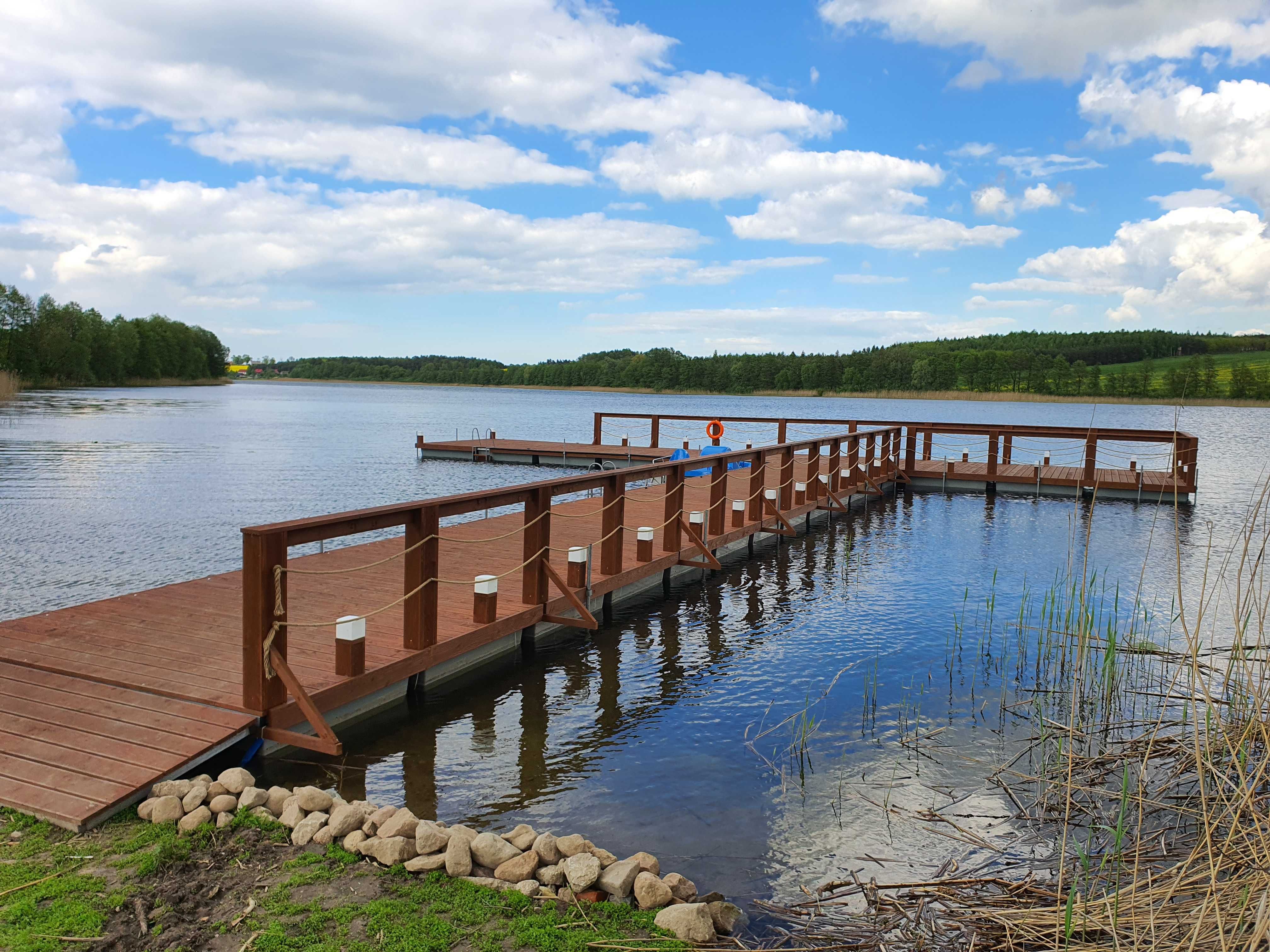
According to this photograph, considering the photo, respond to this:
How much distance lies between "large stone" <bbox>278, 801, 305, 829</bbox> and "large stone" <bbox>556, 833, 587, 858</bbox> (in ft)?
4.11

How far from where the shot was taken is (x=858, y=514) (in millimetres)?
18156

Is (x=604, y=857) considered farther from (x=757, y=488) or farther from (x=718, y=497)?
(x=757, y=488)

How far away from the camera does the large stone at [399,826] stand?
4.20 meters

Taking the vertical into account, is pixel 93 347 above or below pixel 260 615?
above

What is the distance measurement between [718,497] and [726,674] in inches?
202

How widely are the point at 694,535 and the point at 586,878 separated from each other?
7.33 metres

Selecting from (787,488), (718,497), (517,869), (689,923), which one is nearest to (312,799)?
(517,869)

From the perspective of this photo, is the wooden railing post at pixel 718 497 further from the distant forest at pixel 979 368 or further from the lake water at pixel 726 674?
the distant forest at pixel 979 368

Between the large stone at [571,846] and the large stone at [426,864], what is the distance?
1.72ft

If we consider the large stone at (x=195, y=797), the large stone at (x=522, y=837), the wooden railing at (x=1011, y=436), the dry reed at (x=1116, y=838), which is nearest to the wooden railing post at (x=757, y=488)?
the wooden railing at (x=1011, y=436)

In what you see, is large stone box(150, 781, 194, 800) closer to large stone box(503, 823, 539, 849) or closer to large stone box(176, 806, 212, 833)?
large stone box(176, 806, 212, 833)

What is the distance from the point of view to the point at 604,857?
13.9 feet

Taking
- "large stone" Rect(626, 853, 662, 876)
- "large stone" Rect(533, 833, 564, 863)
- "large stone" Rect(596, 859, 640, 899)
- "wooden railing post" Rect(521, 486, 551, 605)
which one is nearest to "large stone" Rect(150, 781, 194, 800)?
"large stone" Rect(533, 833, 564, 863)

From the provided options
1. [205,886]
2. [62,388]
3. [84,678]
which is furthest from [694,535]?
[62,388]
